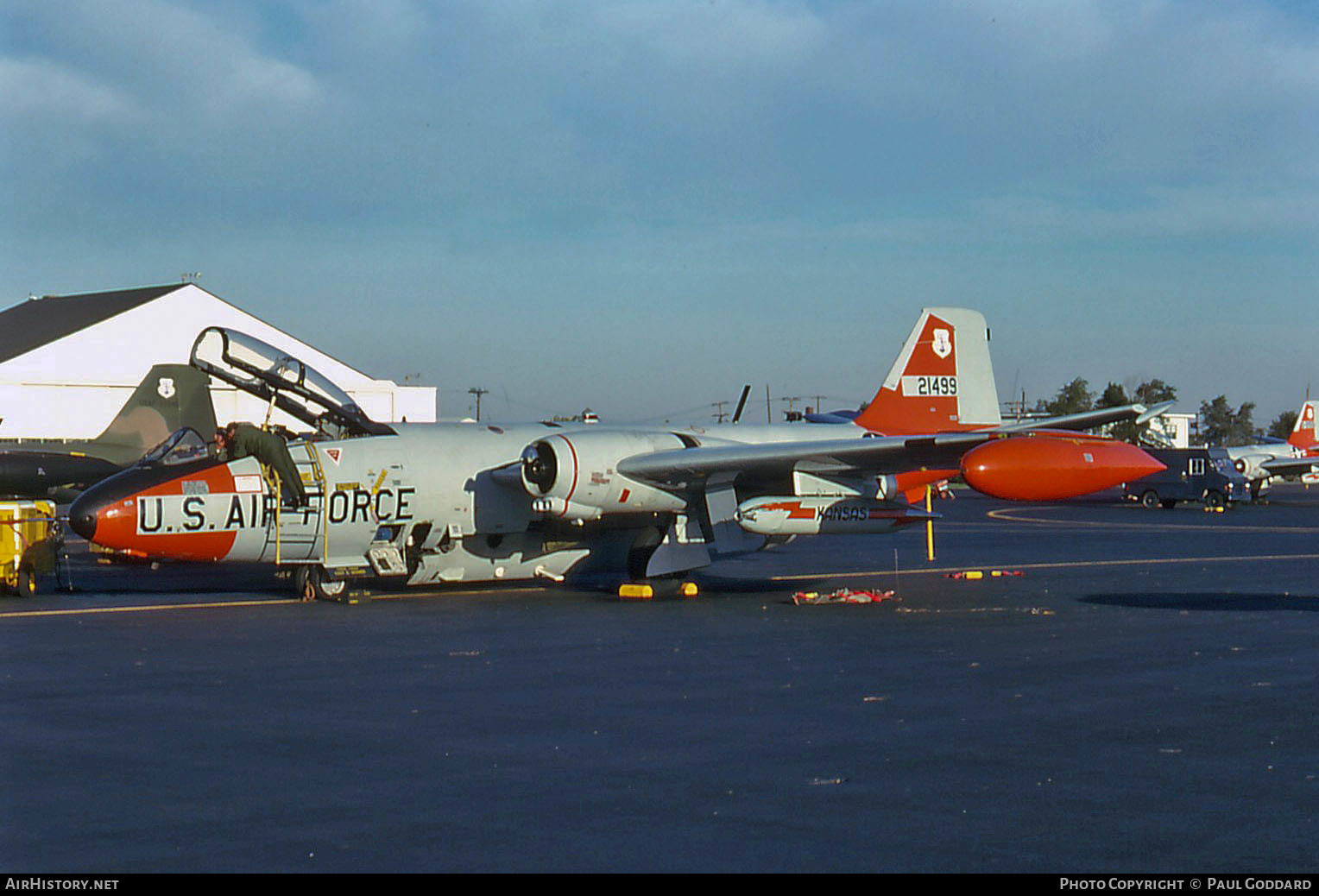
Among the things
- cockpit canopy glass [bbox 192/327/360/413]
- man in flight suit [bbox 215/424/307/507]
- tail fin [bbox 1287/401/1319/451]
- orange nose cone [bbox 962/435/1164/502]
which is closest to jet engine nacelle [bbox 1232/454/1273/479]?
tail fin [bbox 1287/401/1319/451]

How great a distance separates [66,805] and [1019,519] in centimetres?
4222

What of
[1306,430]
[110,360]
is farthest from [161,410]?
[1306,430]

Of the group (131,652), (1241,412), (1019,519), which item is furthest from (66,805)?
(1241,412)

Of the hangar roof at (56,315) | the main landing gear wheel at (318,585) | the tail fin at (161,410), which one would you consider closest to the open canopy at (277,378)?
the main landing gear wheel at (318,585)

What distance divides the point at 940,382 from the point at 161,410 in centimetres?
1993

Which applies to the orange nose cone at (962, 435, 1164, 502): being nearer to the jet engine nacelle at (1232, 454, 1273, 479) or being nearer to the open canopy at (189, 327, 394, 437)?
the open canopy at (189, 327, 394, 437)

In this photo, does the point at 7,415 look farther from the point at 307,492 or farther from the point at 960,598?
the point at 960,598

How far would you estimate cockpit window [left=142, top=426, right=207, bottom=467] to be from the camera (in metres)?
18.8

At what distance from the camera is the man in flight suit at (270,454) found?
18750 millimetres

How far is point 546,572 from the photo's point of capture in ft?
70.6

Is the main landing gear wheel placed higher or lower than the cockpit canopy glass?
lower

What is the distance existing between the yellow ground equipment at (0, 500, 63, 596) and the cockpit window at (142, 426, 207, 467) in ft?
10.5

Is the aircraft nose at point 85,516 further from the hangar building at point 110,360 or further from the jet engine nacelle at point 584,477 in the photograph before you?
the hangar building at point 110,360

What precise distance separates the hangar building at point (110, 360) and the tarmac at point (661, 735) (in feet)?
134
